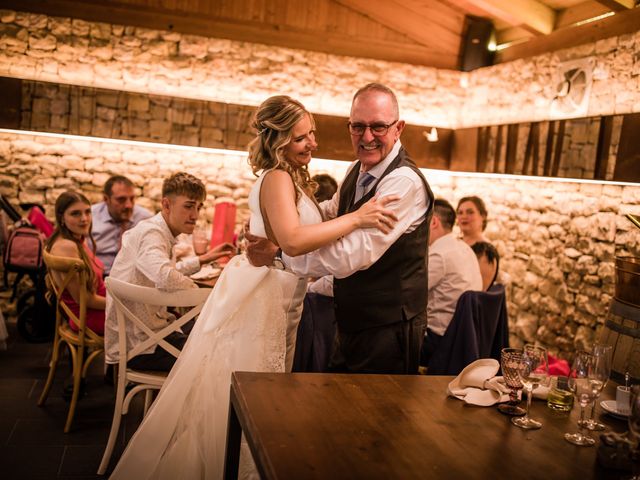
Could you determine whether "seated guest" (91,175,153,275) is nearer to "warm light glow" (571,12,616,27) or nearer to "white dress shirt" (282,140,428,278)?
"white dress shirt" (282,140,428,278)

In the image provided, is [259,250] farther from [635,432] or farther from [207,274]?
[207,274]

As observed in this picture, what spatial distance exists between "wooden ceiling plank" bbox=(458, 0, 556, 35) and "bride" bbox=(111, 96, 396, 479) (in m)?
4.24

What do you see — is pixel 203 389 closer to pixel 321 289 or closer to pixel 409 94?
pixel 321 289

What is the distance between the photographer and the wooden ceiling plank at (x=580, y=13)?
5.71m

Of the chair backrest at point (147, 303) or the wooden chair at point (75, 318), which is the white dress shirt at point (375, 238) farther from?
the wooden chair at point (75, 318)

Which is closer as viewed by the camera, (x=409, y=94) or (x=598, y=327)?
(x=598, y=327)

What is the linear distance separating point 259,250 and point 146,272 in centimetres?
92

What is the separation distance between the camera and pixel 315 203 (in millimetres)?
2805

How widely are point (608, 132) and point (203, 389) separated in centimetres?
411

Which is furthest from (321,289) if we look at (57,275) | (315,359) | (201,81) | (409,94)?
(409,94)

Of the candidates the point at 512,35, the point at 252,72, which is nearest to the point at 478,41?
the point at 512,35

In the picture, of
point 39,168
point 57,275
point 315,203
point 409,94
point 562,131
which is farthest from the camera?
point 409,94

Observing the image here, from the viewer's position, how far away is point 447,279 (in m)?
3.81

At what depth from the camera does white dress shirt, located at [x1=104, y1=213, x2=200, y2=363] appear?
328cm
